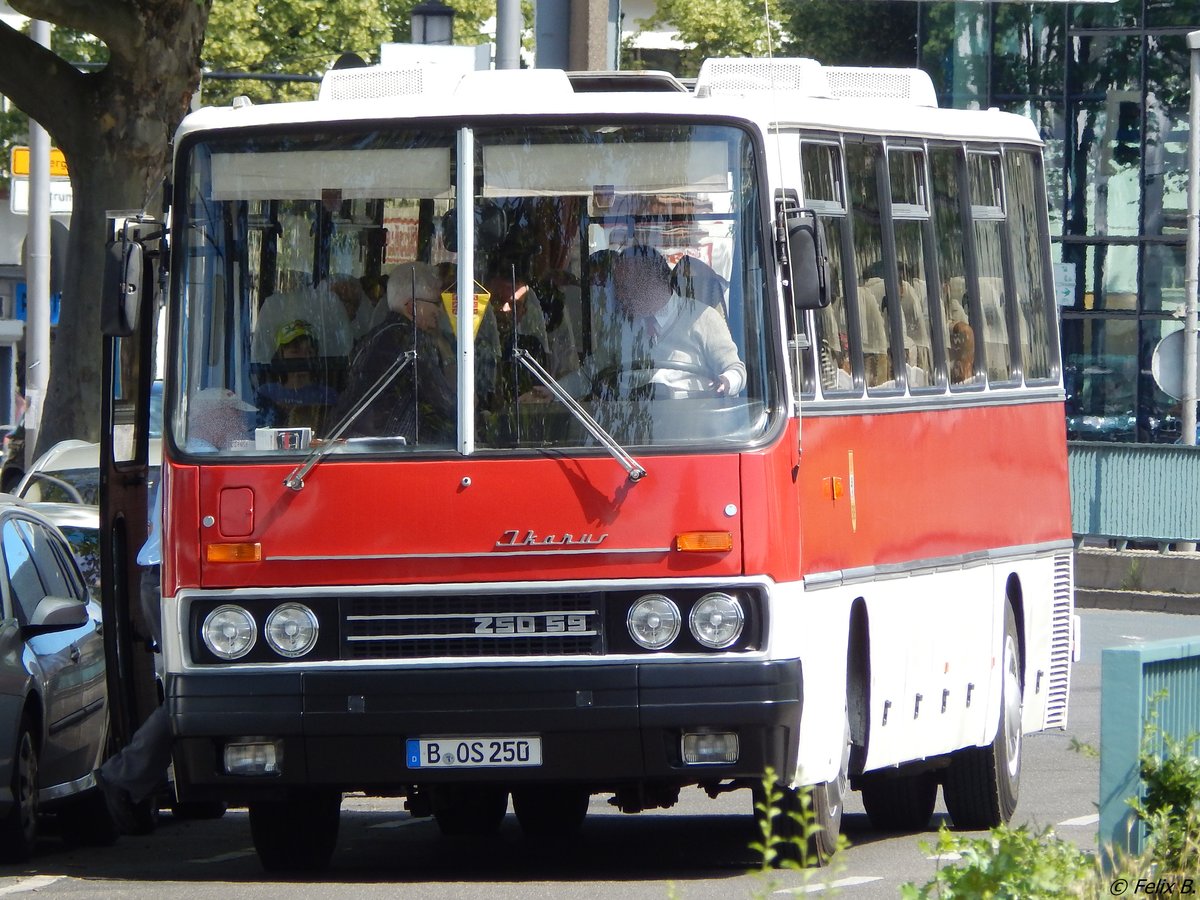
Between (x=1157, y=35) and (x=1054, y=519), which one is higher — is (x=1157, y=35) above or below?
above

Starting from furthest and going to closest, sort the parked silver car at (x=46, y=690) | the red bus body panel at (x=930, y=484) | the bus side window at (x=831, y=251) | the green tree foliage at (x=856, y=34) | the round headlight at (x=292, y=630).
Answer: the green tree foliage at (x=856, y=34), the parked silver car at (x=46, y=690), the bus side window at (x=831, y=251), the red bus body panel at (x=930, y=484), the round headlight at (x=292, y=630)

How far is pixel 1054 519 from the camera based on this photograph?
13164mm

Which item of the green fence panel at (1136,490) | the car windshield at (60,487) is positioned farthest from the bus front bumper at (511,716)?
the green fence panel at (1136,490)

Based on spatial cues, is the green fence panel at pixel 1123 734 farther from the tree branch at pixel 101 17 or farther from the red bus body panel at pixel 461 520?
the tree branch at pixel 101 17

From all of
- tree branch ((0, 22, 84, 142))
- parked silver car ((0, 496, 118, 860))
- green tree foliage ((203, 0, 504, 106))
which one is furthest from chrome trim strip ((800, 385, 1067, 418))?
green tree foliage ((203, 0, 504, 106))

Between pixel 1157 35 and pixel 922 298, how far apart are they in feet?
94.6

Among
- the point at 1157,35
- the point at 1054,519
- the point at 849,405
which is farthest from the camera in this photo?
the point at 1157,35

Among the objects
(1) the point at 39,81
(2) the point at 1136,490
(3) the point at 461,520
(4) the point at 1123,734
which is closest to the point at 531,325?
(3) the point at 461,520

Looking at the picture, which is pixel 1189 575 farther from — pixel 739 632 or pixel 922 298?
pixel 739 632

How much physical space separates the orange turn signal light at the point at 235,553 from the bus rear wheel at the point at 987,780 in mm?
4279

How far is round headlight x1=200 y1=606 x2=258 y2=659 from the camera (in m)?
9.20

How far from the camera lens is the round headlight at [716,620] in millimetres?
9047

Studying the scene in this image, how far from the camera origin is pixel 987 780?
39.7 feet

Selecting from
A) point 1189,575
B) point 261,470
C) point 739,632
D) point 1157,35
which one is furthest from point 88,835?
point 1157,35
